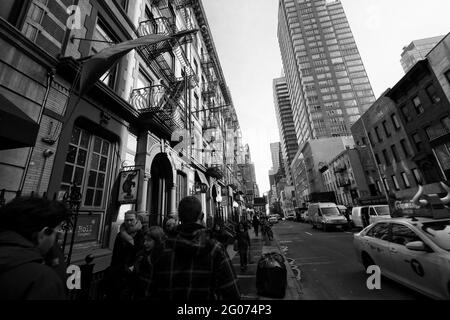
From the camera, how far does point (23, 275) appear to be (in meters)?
1.14

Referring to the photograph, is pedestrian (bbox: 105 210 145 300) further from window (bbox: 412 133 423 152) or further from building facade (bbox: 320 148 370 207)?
building facade (bbox: 320 148 370 207)

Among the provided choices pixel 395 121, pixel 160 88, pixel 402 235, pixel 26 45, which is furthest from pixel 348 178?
pixel 26 45

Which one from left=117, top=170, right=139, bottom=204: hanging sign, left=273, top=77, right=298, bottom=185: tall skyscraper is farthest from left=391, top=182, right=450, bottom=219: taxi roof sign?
left=273, top=77, right=298, bottom=185: tall skyscraper

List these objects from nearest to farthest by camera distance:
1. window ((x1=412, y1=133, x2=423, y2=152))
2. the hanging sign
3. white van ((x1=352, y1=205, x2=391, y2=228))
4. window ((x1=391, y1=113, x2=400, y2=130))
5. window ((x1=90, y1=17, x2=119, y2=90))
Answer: the hanging sign
window ((x1=90, y1=17, x2=119, y2=90))
white van ((x1=352, y1=205, x2=391, y2=228))
window ((x1=412, y1=133, x2=423, y2=152))
window ((x1=391, y1=113, x2=400, y2=130))

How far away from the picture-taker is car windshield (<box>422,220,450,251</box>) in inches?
158

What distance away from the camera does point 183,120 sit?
545 inches

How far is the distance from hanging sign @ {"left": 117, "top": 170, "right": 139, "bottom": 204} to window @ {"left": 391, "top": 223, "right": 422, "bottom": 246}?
750 cm

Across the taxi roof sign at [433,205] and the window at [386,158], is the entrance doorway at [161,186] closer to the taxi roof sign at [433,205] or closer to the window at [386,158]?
the taxi roof sign at [433,205]

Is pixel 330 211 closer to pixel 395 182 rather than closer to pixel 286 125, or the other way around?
pixel 395 182

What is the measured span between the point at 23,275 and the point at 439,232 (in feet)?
21.0

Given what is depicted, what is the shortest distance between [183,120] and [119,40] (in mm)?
5887

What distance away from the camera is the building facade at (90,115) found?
479 cm

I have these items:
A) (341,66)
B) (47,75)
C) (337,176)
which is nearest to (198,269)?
(47,75)
